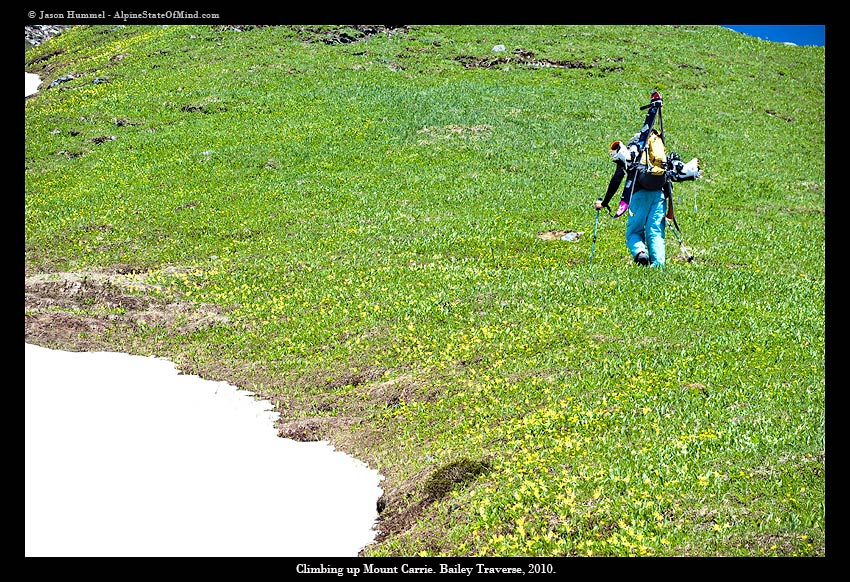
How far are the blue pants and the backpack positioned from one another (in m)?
0.24

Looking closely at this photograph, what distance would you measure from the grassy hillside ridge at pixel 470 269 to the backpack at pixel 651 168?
2.10m

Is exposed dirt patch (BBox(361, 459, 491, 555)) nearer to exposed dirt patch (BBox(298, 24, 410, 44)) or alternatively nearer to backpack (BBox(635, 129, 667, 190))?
backpack (BBox(635, 129, 667, 190))

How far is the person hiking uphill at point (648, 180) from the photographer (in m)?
18.3

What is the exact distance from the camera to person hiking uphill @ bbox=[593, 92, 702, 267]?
18266mm

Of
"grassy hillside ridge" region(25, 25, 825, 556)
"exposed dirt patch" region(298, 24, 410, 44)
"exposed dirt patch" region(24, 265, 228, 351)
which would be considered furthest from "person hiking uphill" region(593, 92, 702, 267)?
"exposed dirt patch" region(298, 24, 410, 44)

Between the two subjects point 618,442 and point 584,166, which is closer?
point 618,442

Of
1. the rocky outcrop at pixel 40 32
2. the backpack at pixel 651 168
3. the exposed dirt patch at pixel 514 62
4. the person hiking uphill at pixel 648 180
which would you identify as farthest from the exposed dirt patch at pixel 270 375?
the rocky outcrop at pixel 40 32

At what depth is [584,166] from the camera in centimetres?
3522

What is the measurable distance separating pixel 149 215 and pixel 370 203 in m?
8.13

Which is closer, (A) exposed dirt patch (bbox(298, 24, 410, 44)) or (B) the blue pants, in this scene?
(B) the blue pants
